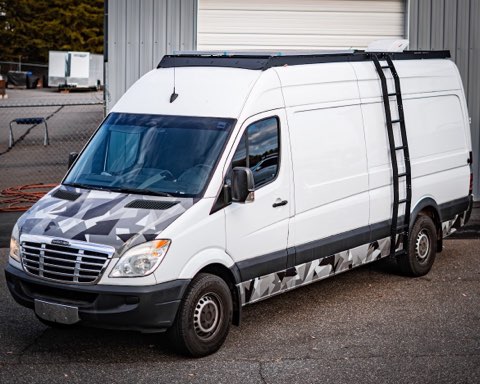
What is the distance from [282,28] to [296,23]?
0.24 metres

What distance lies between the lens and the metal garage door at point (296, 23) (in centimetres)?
1555

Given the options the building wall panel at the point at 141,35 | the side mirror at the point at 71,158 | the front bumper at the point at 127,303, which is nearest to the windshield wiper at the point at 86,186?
the side mirror at the point at 71,158

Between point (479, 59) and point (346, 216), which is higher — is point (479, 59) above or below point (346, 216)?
above

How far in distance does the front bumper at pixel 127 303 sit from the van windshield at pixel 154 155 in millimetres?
930

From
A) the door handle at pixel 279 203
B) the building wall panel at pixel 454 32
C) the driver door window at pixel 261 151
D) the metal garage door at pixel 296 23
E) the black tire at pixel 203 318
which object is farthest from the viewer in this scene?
the building wall panel at pixel 454 32

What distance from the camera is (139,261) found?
301 inches

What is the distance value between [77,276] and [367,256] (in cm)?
336

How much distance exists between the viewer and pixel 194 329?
26.0 feet

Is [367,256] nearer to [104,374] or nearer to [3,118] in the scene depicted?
[104,374]

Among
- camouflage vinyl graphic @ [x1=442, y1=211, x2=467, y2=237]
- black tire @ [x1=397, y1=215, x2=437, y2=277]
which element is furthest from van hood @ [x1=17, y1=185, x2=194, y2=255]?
camouflage vinyl graphic @ [x1=442, y1=211, x2=467, y2=237]

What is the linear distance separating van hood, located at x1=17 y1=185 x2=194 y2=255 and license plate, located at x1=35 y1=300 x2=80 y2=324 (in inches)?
20.6

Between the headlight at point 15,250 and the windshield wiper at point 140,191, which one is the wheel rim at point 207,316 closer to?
the windshield wiper at point 140,191

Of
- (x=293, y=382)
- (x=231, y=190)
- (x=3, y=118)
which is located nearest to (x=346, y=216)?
(x=231, y=190)

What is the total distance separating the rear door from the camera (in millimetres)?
8406
